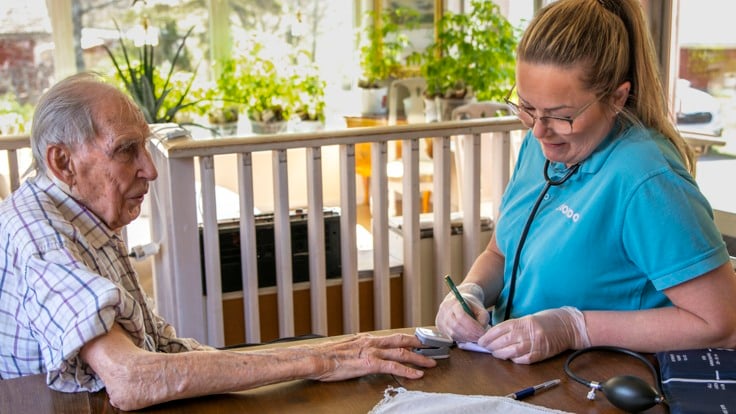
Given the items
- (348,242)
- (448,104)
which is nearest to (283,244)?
(348,242)

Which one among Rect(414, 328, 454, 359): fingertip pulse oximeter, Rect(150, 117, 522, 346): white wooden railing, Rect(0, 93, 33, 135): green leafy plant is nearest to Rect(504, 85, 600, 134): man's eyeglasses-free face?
Rect(414, 328, 454, 359): fingertip pulse oximeter

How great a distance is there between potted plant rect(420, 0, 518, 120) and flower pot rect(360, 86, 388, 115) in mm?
1474

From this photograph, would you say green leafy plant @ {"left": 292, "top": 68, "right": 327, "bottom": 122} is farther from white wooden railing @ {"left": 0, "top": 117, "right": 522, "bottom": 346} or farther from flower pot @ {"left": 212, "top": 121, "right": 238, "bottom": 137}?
white wooden railing @ {"left": 0, "top": 117, "right": 522, "bottom": 346}

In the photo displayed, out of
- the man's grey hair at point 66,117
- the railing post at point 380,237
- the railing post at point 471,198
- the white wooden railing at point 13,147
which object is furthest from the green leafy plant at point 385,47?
the man's grey hair at point 66,117

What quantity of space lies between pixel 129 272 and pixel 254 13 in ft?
17.0

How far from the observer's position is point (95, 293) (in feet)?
4.34

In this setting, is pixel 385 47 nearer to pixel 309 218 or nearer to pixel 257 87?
pixel 257 87

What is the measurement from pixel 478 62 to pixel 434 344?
3.77 metres

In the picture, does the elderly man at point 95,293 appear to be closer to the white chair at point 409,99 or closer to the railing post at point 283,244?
the railing post at point 283,244

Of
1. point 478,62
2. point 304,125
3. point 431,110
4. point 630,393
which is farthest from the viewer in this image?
point 304,125

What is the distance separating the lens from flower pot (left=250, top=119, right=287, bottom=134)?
620 cm

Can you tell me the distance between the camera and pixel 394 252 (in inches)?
132

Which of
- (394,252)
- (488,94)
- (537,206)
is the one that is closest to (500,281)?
(537,206)

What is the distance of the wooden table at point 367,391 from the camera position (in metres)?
1.30
